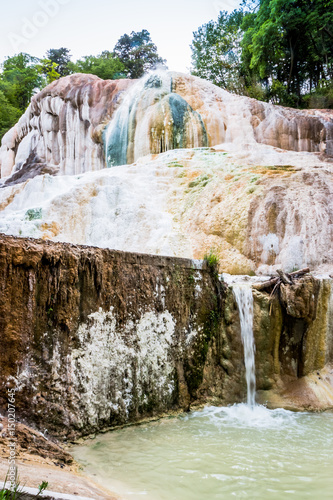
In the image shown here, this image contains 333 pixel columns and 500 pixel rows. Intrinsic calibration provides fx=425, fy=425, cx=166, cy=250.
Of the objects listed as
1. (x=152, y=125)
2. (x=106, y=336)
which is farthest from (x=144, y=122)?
(x=106, y=336)

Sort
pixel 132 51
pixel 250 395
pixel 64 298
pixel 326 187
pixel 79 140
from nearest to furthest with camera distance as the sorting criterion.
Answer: pixel 64 298, pixel 250 395, pixel 326 187, pixel 79 140, pixel 132 51

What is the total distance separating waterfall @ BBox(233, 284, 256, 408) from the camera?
→ 20.4ft

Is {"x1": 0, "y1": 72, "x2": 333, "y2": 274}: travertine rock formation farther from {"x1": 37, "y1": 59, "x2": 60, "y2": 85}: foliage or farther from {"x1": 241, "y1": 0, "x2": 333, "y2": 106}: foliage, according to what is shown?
{"x1": 37, "y1": 59, "x2": 60, "y2": 85}: foliage

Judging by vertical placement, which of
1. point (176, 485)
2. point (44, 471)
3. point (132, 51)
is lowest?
point (176, 485)

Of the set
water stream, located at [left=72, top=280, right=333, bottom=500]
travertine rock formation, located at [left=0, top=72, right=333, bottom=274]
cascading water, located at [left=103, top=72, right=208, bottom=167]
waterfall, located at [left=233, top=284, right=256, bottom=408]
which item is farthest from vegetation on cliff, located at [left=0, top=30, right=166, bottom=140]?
water stream, located at [left=72, top=280, right=333, bottom=500]

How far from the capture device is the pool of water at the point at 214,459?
3447 mm

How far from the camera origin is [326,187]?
919cm

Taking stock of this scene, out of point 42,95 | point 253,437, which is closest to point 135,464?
point 253,437

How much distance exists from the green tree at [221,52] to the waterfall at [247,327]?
24.1m

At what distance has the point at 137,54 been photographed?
32844 millimetres

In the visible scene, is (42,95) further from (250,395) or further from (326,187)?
(250,395)

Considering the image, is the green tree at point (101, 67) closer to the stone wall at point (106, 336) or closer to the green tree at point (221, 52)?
the green tree at point (221, 52)

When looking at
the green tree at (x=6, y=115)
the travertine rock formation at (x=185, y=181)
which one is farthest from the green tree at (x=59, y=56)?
the travertine rock formation at (x=185, y=181)

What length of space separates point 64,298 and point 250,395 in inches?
127
